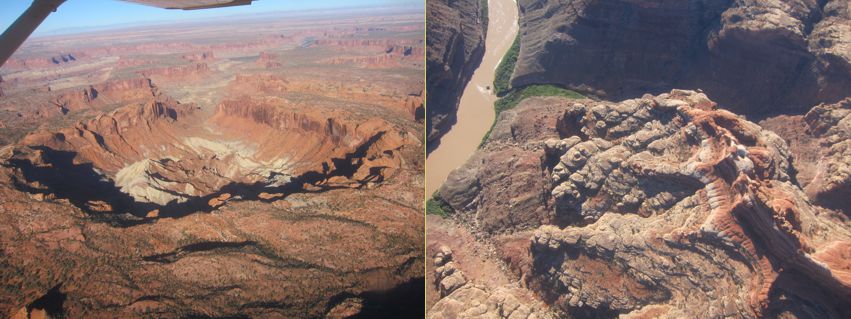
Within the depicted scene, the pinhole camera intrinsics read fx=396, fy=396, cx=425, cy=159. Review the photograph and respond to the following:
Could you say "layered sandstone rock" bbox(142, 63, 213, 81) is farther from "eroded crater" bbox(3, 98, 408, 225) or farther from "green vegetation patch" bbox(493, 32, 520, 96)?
"green vegetation patch" bbox(493, 32, 520, 96)

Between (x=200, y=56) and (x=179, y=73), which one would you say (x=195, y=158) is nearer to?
(x=179, y=73)

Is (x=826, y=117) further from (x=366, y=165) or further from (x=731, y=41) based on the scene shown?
(x=366, y=165)

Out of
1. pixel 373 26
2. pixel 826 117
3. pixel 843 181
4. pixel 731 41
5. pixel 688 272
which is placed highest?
pixel 373 26

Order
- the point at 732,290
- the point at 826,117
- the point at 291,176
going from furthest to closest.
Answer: the point at 291,176 → the point at 826,117 → the point at 732,290

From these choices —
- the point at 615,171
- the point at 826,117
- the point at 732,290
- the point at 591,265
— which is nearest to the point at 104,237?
the point at 591,265

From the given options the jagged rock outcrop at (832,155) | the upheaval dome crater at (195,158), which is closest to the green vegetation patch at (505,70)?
the upheaval dome crater at (195,158)

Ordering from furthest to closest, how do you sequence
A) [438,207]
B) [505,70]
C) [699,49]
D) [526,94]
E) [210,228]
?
[505,70], [526,94], [699,49], [438,207], [210,228]

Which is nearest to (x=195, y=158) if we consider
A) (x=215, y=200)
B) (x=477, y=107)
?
(x=215, y=200)
